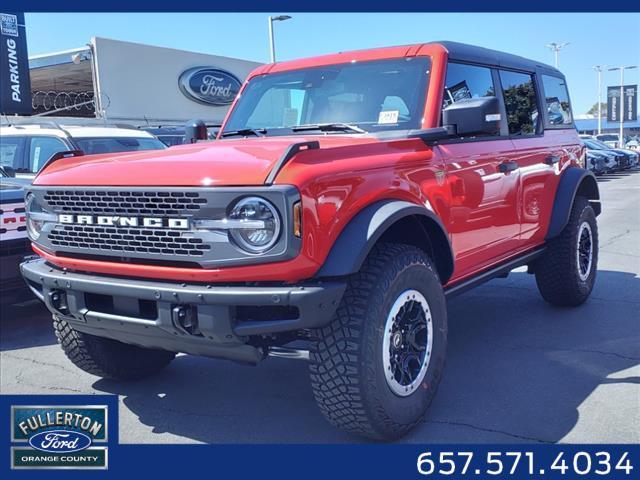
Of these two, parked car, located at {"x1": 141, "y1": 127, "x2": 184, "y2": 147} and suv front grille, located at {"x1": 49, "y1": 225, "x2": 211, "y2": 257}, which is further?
parked car, located at {"x1": 141, "y1": 127, "x2": 184, "y2": 147}

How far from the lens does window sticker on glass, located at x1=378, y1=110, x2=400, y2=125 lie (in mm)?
3680

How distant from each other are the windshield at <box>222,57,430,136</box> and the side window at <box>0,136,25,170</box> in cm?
434

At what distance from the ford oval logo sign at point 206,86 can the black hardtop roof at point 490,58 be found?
Answer: 1130 centimetres

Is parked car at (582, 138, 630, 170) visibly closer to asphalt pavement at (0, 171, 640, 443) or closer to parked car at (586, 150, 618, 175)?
parked car at (586, 150, 618, 175)

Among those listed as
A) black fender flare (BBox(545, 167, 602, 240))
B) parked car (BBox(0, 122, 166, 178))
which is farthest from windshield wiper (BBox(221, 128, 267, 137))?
parked car (BBox(0, 122, 166, 178))

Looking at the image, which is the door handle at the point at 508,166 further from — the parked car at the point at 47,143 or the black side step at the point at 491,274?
the parked car at the point at 47,143

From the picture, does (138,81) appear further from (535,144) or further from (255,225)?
(255,225)

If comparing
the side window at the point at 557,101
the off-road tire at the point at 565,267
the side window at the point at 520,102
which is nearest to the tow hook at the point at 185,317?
the side window at the point at 520,102

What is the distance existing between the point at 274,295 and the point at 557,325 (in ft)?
10.4

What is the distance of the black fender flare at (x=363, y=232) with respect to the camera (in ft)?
8.89

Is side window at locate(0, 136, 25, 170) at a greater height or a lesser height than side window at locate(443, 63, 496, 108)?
lesser

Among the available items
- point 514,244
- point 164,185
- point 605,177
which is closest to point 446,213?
point 514,244

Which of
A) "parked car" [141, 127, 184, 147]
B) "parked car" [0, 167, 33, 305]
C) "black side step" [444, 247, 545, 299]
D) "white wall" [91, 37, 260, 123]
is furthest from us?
"white wall" [91, 37, 260, 123]

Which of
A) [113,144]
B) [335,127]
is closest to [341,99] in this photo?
[335,127]
